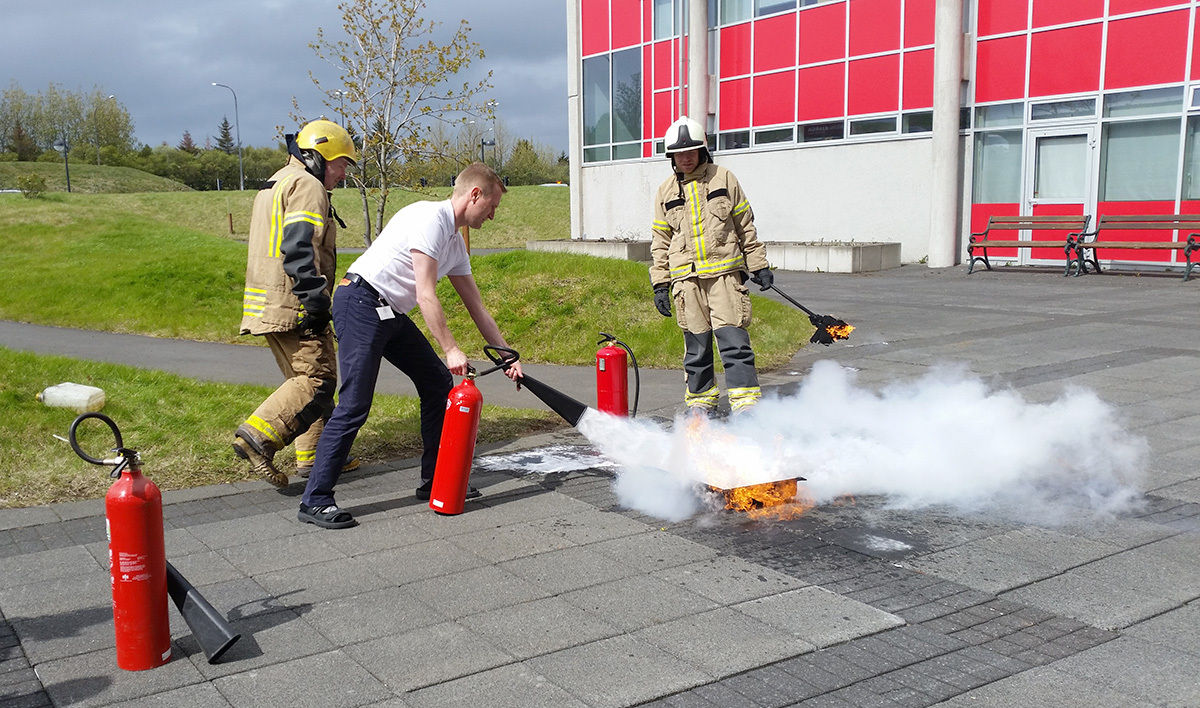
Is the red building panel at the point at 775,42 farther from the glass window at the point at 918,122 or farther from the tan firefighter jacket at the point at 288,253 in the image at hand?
the tan firefighter jacket at the point at 288,253

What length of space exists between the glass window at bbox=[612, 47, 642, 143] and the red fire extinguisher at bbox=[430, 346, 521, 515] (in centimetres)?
2468

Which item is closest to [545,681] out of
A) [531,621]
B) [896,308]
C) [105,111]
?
[531,621]

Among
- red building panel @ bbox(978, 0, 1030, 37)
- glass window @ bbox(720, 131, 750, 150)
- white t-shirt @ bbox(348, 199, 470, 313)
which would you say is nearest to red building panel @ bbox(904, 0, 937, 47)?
red building panel @ bbox(978, 0, 1030, 37)

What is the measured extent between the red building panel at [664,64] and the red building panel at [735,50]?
1567mm

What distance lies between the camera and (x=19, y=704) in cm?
311

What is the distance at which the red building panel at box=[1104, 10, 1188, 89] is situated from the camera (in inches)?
693

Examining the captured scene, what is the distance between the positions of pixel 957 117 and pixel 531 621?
1938 cm

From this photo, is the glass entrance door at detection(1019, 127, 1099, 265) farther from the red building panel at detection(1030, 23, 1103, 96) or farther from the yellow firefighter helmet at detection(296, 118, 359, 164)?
the yellow firefighter helmet at detection(296, 118, 359, 164)

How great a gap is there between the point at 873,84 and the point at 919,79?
1201 millimetres

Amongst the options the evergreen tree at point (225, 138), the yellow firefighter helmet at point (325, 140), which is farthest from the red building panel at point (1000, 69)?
the evergreen tree at point (225, 138)

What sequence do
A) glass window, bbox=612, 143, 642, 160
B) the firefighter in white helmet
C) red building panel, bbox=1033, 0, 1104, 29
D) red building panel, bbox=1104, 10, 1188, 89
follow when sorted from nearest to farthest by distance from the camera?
the firefighter in white helmet
red building panel, bbox=1104, 10, 1188, 89
red building panel, bbox=1033, 0, 1104, 29
glass window, bbox=612, 143, 642, 160

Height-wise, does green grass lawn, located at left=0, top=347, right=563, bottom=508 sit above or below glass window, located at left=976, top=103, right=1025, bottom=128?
below

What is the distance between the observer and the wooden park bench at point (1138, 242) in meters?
16.6

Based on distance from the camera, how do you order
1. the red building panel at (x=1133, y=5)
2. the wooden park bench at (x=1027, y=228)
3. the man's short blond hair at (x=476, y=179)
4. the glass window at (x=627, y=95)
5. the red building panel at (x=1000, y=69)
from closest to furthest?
the man's short blond hair at (x=476, y=179), the red building panel at (x=1133, y=5), the wooden park bench at (x=1027, y=228), the red building panel at (x=1000, y=69), the glass window at (x=627, y=95)
